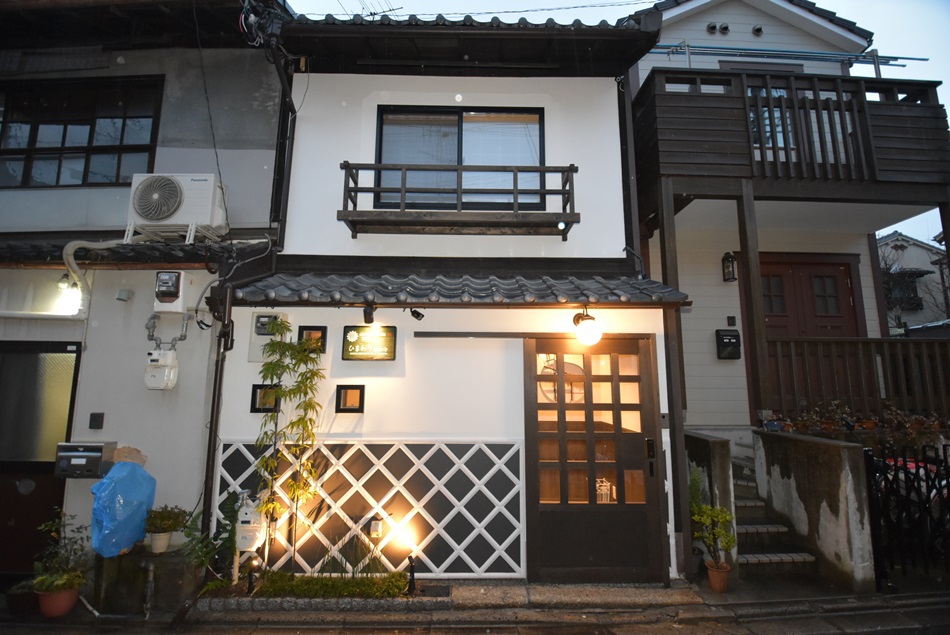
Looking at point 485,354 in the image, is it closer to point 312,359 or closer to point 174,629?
point 312,359

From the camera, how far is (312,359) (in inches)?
197

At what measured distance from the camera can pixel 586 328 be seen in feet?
15.6

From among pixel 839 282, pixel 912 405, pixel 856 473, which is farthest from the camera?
pixel 839 282

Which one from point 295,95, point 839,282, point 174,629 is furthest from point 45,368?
point 839,282

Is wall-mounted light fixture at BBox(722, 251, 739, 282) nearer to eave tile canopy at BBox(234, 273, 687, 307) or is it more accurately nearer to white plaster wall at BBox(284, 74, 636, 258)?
white plaster wall at BBox(284, 74, 636, 258)

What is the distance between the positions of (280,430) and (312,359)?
0.84m

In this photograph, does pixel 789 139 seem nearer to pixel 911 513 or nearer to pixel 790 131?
pixel 790 131

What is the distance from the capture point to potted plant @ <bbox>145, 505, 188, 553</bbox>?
14.8 feet

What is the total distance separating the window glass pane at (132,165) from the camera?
6207mm

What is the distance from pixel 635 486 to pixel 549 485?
96 cm

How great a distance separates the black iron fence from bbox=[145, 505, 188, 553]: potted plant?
7.14 metres

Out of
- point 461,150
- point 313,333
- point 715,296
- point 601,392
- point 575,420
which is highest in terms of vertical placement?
point 461,150

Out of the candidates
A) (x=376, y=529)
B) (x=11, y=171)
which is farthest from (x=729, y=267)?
(x=11, y=171)

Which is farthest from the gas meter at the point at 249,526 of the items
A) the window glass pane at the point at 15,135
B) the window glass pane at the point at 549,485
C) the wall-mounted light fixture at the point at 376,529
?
the window glass pane at the point at 15,135
